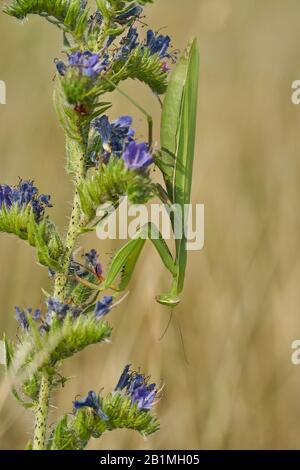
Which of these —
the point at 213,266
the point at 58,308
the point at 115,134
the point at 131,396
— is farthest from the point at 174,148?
the point at 213,266

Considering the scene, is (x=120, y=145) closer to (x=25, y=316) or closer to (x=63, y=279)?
(x=63, y=279)

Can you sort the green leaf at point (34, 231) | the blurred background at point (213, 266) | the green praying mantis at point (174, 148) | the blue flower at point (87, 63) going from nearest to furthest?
the blue flower at point (87, 63) → the green leaf at point (34, 231) → the green praying mantis at point (174, 148) → the blurred background at point (213, 266)

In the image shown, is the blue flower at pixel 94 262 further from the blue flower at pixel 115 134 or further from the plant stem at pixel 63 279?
the blue flower at pixel 115 134

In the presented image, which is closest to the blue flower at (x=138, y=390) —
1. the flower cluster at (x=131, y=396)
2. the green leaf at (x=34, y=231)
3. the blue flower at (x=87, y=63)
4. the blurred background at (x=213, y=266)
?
the flower cluster at (x=131, y=396)

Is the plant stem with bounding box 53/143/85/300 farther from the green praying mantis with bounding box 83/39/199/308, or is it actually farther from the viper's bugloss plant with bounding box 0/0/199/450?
the green praying mantis with bounding box 83/39/199/308

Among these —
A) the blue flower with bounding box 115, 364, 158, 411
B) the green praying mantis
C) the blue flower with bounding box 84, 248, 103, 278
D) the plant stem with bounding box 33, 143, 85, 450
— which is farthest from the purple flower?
the blue flower with bounding box 115, 364, 158, 411

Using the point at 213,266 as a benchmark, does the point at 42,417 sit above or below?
below

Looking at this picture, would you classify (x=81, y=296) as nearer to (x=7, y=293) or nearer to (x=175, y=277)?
(x=175, y=277)
